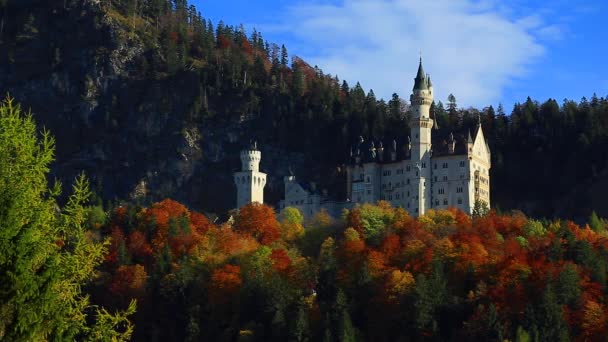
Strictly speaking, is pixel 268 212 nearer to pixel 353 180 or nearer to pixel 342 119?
pixel 353 180

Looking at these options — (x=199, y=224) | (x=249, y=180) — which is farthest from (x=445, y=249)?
(x=249, y=180)

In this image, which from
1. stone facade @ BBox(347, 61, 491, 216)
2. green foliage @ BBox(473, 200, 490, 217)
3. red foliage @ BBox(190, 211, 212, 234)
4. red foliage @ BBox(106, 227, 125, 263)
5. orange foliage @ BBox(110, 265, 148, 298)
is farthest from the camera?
stone facade @ BBox(347, 61, 491, 216)

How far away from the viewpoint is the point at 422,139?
112 meters

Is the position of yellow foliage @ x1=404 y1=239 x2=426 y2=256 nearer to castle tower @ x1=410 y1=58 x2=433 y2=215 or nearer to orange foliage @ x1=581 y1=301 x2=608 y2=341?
orange foliage @ x1=581 y1=301 x2=608 y2=341

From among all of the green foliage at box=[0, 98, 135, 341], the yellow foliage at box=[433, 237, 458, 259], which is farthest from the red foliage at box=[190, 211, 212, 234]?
the green foliage at box=[0, 98, 135, 341]

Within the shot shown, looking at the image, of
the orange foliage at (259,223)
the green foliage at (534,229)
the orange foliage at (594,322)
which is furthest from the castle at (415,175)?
the orange foliage at (594,322)

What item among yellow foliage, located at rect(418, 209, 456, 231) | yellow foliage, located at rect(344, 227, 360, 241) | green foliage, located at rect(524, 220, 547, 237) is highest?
yellow foliage, located at rect(418, 209, 456, 231)

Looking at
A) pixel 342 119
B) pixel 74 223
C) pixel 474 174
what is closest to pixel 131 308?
pixel 74 223

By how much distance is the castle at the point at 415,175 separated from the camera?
110 metres

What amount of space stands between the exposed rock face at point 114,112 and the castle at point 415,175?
635cm

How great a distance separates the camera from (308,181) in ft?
412

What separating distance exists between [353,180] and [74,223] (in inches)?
3811

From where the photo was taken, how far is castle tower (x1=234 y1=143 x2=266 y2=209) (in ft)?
394

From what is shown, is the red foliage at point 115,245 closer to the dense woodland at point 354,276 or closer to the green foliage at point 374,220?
the dense woodland at point 354,276
